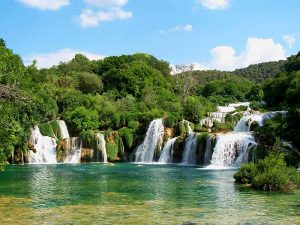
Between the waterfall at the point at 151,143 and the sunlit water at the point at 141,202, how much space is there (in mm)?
22608

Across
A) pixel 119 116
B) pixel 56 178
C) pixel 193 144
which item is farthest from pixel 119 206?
pixel 119 116

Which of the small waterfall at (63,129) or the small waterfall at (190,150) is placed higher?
the small waterfall at (63,129)

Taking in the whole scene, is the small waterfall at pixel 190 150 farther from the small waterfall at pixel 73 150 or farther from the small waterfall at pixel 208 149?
the small waterfall at pixel 73 150

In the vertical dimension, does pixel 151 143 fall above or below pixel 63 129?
below

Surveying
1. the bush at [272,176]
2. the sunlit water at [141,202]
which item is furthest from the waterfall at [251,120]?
the bush at [272,176]

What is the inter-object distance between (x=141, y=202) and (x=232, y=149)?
928 inches

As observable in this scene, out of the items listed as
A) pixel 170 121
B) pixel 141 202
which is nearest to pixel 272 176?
pixel 141 202

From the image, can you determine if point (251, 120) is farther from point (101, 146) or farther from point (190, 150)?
point (101, 146)

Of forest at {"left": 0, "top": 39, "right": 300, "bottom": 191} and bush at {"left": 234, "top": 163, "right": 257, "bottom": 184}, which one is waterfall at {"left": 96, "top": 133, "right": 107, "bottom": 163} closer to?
forest at {"left": 0, "top": 39, "right": 300, "bottom": 191}

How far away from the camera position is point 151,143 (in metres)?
53.8

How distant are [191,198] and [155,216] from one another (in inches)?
204

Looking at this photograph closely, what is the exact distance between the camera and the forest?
1087 inches

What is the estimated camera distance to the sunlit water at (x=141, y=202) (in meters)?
16.9

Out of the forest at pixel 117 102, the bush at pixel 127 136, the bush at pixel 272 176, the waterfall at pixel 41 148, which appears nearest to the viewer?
the bush at pixel 272 176
